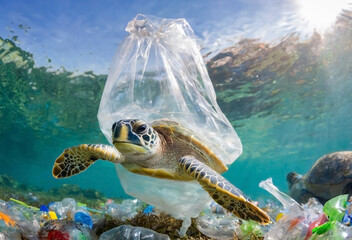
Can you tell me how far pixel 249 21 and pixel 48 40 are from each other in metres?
8.68

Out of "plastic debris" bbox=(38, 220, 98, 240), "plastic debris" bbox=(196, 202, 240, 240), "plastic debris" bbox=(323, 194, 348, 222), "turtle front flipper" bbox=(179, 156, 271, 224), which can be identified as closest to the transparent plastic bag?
"plastic debris" bbox=(196, 202, 240, 240)

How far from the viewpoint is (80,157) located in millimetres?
3422

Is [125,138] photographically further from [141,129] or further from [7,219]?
[7,219]

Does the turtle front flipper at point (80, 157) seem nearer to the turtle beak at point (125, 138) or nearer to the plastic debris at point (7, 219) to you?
the turtle beak at point (125, 138)

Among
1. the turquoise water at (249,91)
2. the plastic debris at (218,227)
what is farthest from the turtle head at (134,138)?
the turquoise water at (249,91)

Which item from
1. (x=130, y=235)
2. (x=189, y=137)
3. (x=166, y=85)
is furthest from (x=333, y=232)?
(x=166, y=85)

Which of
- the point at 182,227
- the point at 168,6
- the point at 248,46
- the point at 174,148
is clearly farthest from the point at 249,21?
the point at 182,227

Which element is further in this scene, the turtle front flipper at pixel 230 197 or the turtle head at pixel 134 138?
the turtle head at pixel 134 138

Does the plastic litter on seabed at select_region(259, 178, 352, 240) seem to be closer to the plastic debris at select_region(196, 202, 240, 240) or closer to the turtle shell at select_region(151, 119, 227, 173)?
the plastic debris at select_region(196, 202, 240, 240)

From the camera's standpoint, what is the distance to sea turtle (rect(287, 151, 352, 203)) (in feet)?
16.2

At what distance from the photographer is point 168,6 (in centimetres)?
937

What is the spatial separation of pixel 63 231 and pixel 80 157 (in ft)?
4.46

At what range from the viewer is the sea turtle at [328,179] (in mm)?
4949

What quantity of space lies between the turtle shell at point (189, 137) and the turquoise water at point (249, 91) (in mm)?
8617
